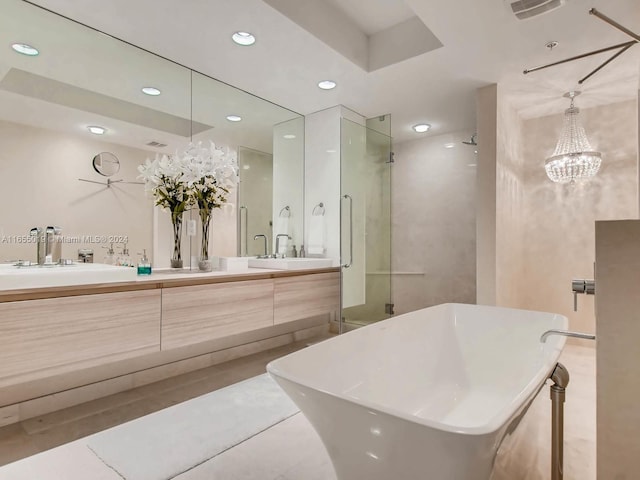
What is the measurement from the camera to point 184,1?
2098mm

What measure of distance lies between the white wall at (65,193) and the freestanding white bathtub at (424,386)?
1.86 m

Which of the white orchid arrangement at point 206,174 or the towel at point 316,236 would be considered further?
the towel at point 316,236

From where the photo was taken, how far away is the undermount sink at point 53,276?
1.70 meters

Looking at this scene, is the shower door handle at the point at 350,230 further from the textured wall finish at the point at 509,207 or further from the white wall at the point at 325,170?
the textured wall finish at the point at 509,207

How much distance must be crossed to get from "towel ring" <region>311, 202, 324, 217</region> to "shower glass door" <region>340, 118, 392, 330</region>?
35cm

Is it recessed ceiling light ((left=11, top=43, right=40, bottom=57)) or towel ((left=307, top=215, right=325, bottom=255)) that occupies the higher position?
recessed ceiling light ((left=11, top=43, right=40, bottom=57))

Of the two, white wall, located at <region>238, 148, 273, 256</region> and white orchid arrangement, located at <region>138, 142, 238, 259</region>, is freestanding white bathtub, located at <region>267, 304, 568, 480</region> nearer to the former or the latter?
white orchid arrangement, located at <region>138, 142, 238, 259</region>

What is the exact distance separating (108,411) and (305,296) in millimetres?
1618

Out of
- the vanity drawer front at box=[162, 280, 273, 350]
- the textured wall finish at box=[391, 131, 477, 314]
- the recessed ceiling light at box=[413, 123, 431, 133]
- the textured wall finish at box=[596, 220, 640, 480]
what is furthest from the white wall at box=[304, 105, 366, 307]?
the textured wall finish at box=[596, 220, 640, 480]

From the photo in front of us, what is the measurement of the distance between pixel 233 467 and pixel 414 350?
1.03m

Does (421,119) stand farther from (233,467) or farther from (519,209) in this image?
(233,467)

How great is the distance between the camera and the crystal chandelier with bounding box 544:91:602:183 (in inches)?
129

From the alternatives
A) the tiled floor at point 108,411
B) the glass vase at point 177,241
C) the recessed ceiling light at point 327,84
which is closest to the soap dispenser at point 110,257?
the glass vase at point 177,241

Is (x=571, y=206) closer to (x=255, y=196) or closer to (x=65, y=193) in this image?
(x=255, y=196)
